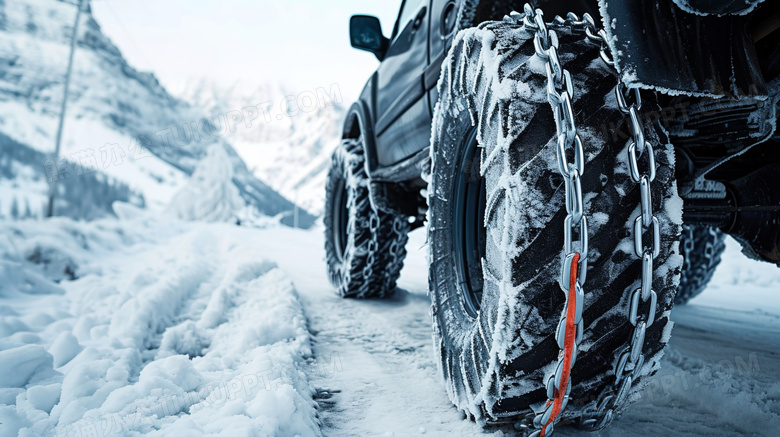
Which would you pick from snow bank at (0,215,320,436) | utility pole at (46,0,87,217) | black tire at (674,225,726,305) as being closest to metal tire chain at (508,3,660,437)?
snow bank at (0,215,320,436)

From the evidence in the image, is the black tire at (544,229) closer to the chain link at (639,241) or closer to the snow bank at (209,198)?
the chain link at (639,241)

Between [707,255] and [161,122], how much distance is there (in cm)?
13600

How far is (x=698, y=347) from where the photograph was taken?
2172 mm

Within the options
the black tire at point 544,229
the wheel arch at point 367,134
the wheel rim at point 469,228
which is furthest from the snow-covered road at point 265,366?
the wheel arch at point 367,134

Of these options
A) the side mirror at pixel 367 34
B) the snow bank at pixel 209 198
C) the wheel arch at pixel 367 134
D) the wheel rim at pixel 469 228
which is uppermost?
the side mirror at pixel 367 34

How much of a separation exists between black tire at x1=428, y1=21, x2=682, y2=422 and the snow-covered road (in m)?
0.36

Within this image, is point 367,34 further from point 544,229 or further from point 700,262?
point 700,262

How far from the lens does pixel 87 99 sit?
10538cm

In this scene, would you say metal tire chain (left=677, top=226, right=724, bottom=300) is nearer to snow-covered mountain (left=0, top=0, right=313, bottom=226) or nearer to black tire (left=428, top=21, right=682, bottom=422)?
black tire (left=428, top=21, right=682, bottom=422)

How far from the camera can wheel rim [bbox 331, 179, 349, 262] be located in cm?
402

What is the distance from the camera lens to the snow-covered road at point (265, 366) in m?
1.26

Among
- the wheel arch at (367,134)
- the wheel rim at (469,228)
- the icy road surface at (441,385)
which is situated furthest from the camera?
the wheel arch at (367,134)

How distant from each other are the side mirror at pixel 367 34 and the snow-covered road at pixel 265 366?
1.74 metres

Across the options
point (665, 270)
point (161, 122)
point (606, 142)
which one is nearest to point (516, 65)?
point (606, 142)
